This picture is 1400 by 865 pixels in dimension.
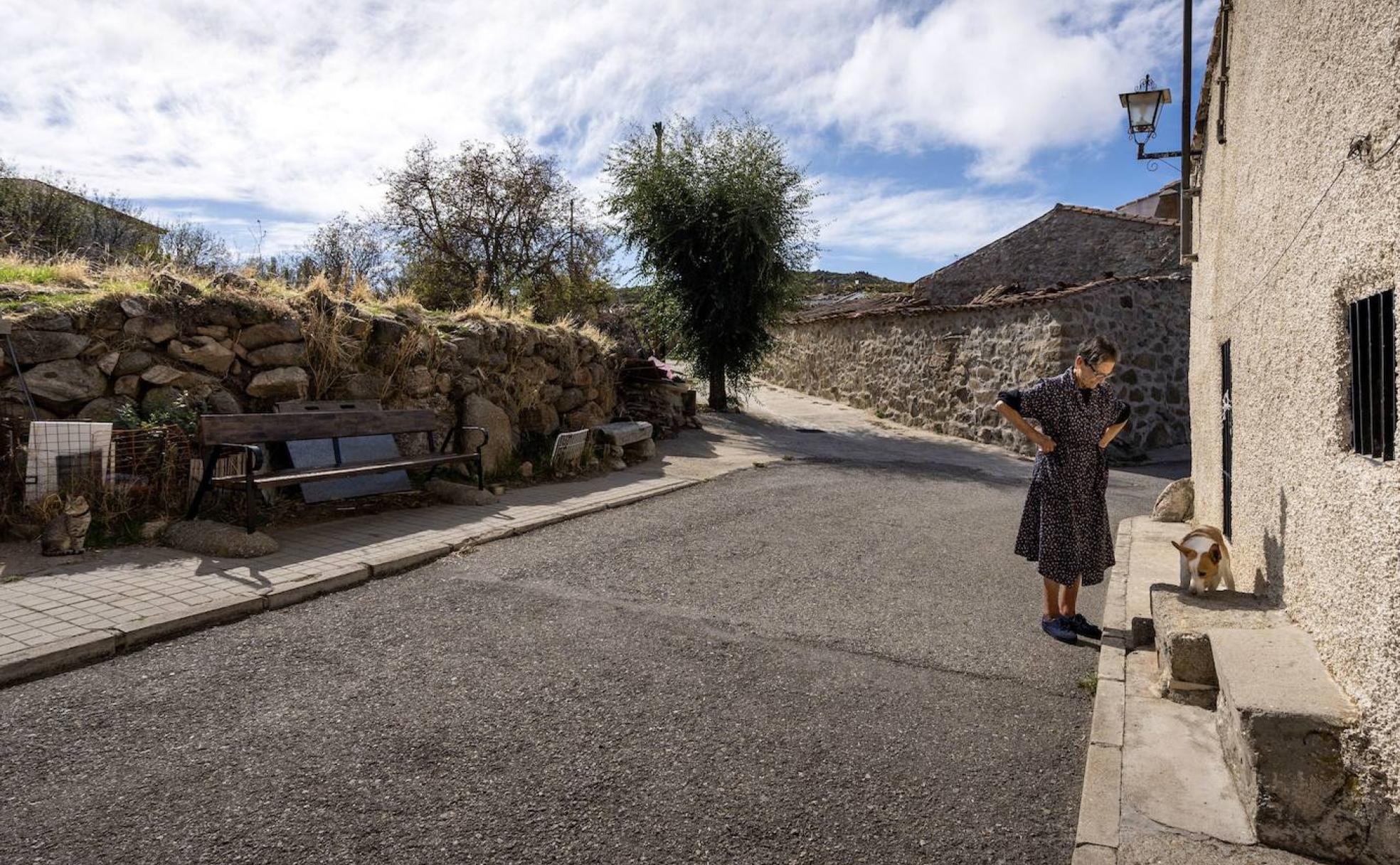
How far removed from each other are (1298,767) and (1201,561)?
5.73 feet

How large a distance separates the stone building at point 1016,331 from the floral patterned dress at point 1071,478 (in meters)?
10.6

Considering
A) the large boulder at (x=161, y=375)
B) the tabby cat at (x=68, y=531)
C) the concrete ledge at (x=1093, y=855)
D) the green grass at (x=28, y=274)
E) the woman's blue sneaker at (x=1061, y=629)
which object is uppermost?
the green grass at (x=28, y=274)

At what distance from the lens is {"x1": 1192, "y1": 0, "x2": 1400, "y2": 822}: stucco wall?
7.90 ft

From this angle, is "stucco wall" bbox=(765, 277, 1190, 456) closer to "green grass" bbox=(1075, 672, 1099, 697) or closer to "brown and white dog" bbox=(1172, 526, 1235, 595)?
"brown and white dog" bbox=(1172, 526, 1235, 595)

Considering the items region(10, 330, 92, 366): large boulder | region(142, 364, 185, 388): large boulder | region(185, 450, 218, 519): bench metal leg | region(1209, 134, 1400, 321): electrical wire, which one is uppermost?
region(1209, 134, 1400, 321): electrical wire

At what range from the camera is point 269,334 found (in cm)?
756

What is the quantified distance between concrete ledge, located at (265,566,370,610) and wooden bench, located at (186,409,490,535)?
1084mm

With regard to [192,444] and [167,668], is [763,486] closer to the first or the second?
[192,444]

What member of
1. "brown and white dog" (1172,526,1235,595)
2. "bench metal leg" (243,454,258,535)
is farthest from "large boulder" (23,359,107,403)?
"brown and white dog" (1172,526,1235,595)

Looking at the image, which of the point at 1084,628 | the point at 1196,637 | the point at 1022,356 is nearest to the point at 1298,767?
the point at 1196,637

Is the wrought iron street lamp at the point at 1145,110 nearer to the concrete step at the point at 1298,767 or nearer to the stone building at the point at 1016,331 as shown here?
the stone building at the point at 1016,331

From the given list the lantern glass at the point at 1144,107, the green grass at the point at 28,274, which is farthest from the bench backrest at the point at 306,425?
the lantern glass at the point at 1144,107

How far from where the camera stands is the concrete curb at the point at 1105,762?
8.46 feet

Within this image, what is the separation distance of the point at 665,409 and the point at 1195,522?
8.17m
